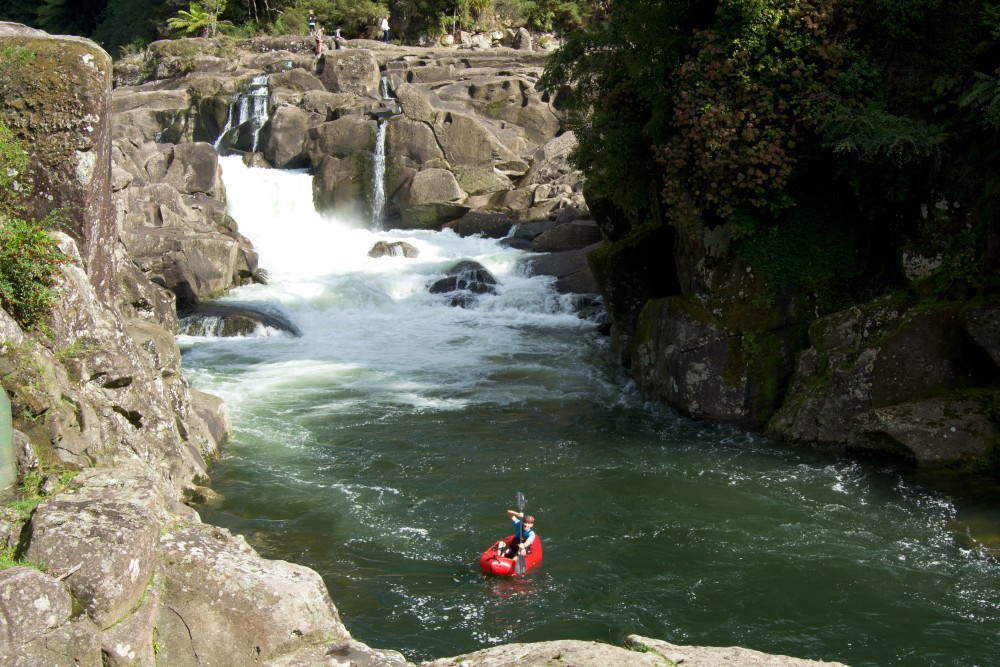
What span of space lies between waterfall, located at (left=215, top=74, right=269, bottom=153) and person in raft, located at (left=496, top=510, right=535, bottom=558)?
26.1m

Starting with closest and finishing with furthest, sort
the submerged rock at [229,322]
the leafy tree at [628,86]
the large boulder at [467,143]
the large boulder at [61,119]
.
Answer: the large boulder at [61,119]
the leafy tree at [628,86]
the submerged rock at [229,322]
the large boulder at [467,143]

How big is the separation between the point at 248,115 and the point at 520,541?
2751 cm

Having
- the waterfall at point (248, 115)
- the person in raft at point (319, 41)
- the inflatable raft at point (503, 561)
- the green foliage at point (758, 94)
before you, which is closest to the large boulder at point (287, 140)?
the waterfall at point (248, 115)

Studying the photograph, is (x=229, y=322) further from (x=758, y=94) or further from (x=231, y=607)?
(x=231, y=607)

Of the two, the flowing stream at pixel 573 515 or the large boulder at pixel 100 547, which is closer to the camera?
the large boulder at pixel 100 547

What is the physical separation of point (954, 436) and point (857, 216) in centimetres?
337

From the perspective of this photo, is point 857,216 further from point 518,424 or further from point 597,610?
point 597,610

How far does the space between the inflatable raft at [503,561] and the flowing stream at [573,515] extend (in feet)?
0.37

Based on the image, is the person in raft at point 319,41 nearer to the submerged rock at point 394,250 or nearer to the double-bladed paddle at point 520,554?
the submerged rock at point 394,250

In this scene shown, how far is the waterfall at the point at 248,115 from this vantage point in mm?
32250

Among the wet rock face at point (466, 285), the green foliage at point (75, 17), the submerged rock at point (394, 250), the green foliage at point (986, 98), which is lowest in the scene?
the wet rock face at point (466, 285)

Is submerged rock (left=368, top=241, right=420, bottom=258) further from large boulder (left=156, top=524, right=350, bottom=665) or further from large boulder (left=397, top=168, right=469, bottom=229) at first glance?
large boulder (left=156, top=524, right=350, bottom=665)

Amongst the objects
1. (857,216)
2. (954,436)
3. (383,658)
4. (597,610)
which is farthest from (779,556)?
(857,216)

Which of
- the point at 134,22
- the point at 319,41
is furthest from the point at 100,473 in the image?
the point at 134,22
